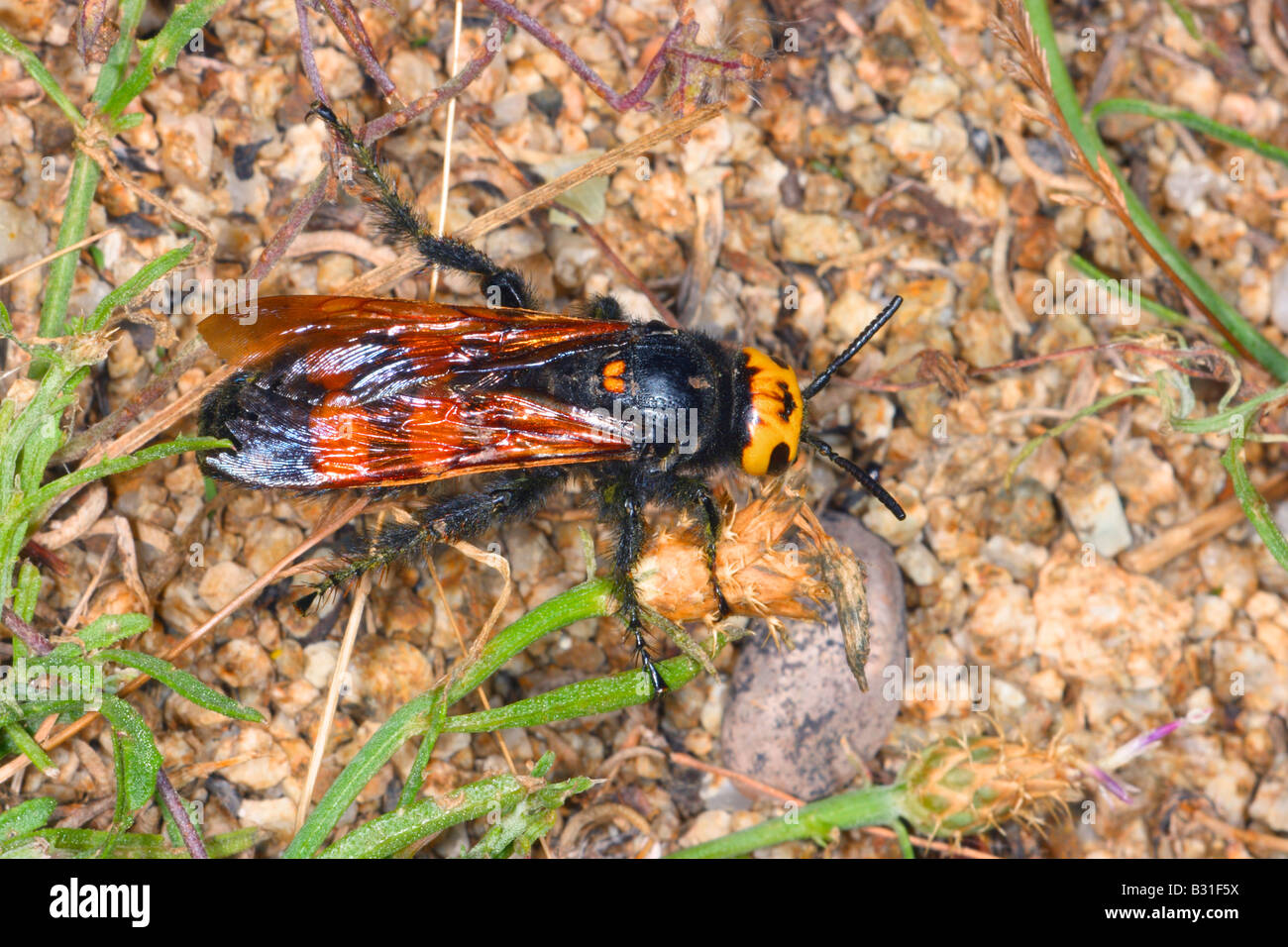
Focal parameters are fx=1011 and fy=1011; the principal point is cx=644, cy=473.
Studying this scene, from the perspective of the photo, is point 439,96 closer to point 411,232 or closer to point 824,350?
point 411,232

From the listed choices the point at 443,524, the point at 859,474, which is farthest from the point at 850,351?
the point at 443,524

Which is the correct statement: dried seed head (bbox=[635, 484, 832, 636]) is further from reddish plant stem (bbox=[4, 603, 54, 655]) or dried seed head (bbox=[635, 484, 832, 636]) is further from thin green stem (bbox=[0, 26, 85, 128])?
thin green stem (bbox=[0, 26, 85, 128])

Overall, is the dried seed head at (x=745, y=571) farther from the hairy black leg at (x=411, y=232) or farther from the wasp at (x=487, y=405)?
the hairy black leg at (x=411, y=232)

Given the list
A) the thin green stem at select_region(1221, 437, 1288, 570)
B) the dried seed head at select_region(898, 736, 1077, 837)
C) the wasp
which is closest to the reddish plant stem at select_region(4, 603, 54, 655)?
the wasp

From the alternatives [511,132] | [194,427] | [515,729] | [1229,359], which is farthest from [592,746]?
[1229,359]

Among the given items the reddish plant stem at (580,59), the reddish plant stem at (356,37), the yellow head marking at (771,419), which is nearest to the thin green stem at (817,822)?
the yellow head marking at (771,419)
